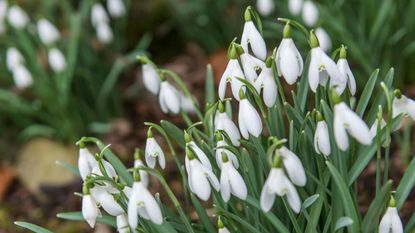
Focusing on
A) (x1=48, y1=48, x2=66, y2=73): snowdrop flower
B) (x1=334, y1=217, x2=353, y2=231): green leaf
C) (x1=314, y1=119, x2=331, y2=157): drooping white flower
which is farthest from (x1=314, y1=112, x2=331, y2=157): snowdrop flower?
(x1=48, y1=48, x2=66, y2=73): snowdrop flower

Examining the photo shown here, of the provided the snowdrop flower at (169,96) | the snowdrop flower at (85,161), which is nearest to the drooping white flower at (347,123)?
the snowdrop flower at (85,161)

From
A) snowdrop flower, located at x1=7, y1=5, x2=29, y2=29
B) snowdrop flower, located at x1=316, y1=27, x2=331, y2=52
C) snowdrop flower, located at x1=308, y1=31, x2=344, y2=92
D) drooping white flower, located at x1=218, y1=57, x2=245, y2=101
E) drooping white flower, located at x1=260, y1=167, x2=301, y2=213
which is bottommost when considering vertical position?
drooping white flower, located at x1=260, y1=167, x2=301, y2=213

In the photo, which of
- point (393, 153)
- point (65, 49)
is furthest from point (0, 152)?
point (393, 153)

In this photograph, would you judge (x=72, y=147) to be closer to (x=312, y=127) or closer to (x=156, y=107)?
(x=156, y=107)

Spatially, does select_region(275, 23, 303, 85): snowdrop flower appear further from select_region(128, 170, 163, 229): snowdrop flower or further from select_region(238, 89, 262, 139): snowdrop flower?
select_region(128, 170, 163, 229): snowdrop flower

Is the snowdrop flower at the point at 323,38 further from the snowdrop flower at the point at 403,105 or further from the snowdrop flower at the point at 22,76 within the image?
the snowdrop flower at the point at 22,76

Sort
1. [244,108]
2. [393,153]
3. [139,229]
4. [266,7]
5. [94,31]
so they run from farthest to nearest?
[94,31], [266,7], [393,153], [139,229], [244,108]
